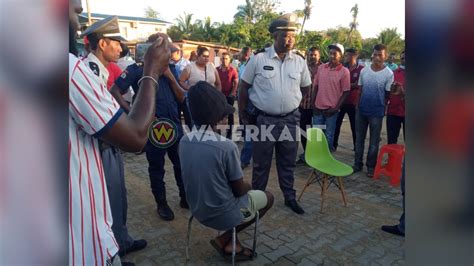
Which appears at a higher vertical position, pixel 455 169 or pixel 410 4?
pixel 410 4

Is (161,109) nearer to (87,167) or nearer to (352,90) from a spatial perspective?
(87,167)

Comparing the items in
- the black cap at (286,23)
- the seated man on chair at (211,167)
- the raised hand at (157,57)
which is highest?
the black cap at (286,23)

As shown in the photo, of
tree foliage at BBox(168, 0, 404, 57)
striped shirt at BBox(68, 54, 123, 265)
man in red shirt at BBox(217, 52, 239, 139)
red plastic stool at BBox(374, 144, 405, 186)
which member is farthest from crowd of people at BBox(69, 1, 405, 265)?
tree foliage at BBox(168, 0, 404, 57)

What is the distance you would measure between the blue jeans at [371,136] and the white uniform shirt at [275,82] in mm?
1920

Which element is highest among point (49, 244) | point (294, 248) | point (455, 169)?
point (455, 169)

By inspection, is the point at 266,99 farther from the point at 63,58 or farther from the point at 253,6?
the point at 253,6

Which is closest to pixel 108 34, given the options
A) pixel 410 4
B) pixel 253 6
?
pixel 410 4

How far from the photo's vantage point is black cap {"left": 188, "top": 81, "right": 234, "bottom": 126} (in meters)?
2.46

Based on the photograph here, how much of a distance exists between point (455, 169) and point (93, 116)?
0.88 m

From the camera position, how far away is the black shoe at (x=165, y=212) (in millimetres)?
3564

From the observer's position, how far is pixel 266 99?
362 cm

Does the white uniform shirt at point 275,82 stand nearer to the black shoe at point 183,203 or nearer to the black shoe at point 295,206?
the black shoe at point 295,206

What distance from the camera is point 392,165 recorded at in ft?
15.7

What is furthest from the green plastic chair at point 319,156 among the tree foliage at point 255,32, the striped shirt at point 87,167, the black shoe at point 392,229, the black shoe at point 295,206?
the tree foliage at point 255,32
